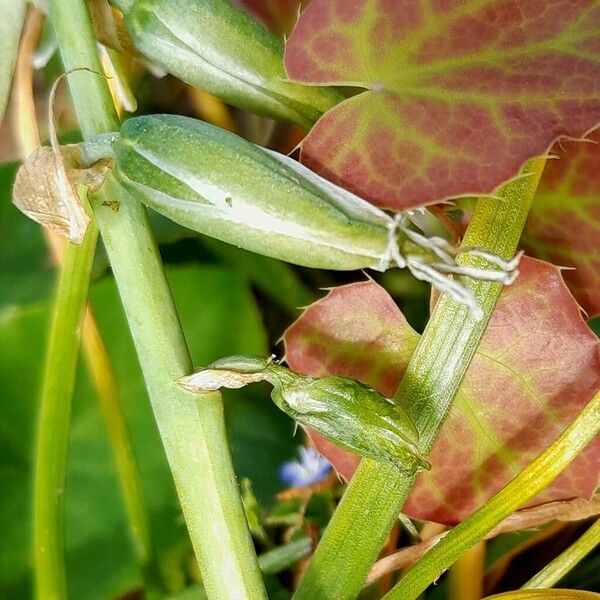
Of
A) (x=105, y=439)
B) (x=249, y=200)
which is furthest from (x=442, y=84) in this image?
(x=105, y=439)

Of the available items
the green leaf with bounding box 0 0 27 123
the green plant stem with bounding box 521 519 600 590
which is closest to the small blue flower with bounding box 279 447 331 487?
the green plant stem with bounding box 521 519 600 590

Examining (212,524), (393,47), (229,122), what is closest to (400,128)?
(393,47)

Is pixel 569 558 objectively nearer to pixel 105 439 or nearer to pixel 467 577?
pixel 467 577

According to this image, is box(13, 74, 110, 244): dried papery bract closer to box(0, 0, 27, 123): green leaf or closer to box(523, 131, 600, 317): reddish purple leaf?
box(0, 0, 27, 123): green leaf

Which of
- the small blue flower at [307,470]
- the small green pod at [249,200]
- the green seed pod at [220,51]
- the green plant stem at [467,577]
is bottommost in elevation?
the green plant stem at [467,577]

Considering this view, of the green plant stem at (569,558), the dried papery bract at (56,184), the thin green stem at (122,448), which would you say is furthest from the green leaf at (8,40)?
the green plant stem at (569,558)

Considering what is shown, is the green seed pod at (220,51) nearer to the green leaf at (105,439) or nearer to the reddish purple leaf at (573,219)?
the reddish purple leaf at (573,219)

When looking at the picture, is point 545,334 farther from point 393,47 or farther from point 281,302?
point 281,302
